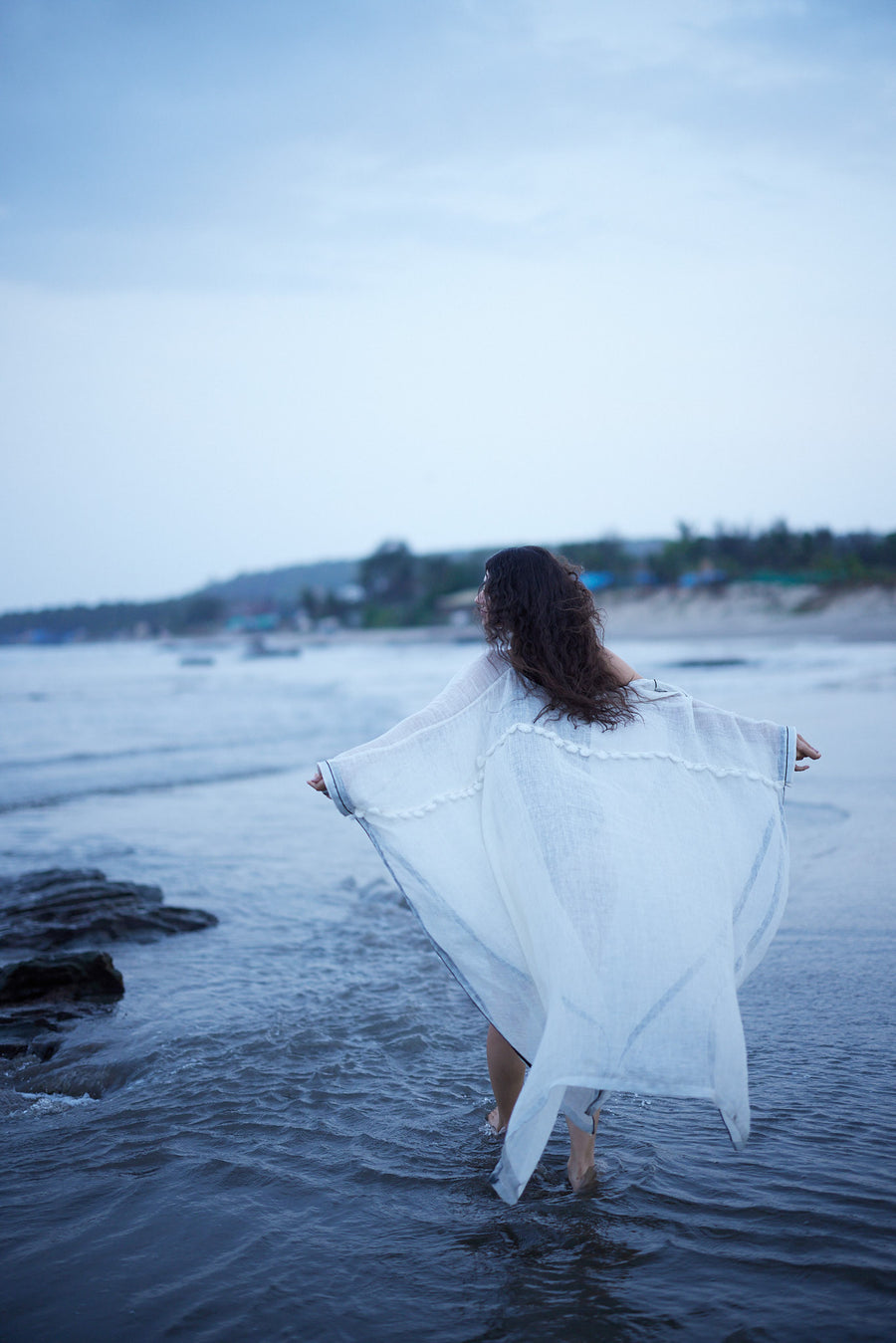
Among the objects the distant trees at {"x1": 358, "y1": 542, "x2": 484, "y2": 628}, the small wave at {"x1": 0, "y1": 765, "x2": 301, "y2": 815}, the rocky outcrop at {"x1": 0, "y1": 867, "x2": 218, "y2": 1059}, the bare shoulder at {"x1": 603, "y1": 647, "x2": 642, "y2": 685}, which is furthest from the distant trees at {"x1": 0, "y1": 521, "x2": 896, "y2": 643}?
the bare shoulder at {"x1": 603, "y1": 647, "x2": 642, "y2": 685}

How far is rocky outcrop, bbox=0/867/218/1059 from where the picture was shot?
14.7 feet

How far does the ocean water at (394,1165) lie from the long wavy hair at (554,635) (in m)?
1.44

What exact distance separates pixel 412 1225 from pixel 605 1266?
1.84 feet

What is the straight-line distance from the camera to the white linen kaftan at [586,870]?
8.52 ft

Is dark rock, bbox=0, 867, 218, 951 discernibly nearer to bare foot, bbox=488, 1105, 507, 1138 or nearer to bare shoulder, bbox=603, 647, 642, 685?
bare foot, bbox=488, 1105, 507, 1138

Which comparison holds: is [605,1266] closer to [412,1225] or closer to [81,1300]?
[412,1225]

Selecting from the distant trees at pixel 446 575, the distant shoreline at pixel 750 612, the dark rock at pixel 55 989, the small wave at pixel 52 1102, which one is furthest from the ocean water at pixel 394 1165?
the distant shoreline at pixel 750 612

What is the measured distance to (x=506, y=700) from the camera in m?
2.95

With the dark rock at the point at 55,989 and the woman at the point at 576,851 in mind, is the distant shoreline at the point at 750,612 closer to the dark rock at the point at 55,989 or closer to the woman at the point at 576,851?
the dark rock at the point at 55,989

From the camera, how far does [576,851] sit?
2715mm

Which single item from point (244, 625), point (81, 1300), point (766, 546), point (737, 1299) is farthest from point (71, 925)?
point (244, 625)

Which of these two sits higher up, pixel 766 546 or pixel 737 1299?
pixel 766 546

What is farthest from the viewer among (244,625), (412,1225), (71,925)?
(244,625)

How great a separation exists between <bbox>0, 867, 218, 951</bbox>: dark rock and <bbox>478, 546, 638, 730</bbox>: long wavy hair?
389 cm
